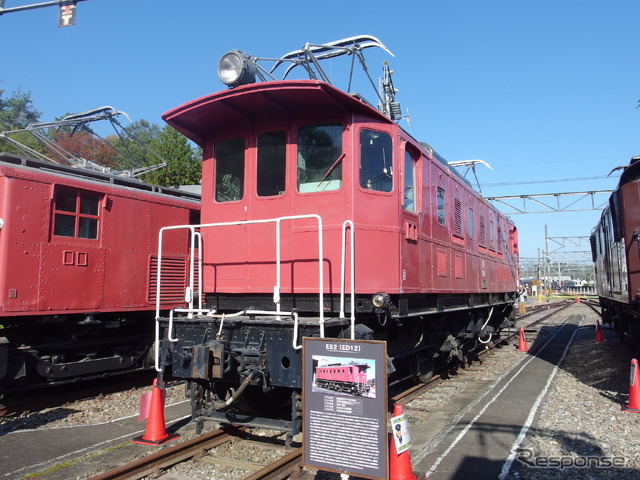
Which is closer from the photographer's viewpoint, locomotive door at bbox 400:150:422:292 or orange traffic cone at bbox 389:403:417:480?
orange traffic cone at bbox 389:403:417:480

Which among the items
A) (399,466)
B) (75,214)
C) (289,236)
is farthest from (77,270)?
(399,466)

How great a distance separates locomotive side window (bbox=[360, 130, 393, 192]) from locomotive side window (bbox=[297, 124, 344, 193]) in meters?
0.28

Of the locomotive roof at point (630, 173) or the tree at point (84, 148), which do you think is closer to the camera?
the locomotive roof at point (630, 173)

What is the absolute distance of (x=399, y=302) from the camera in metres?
5.64

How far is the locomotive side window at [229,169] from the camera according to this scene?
620 centimetres

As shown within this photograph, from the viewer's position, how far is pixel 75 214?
26.0ft

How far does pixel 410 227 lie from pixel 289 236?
5.00 feet

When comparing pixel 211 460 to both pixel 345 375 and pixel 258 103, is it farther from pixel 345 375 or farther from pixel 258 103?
pixel 258 103

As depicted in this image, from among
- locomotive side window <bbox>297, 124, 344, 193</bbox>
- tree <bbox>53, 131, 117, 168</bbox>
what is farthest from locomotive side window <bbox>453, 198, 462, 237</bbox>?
tree <bbox>53, 131, 117, 168</bbox>

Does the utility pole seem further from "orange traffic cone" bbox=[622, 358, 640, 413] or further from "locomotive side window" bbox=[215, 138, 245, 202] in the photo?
"orange traffic cone" bbox=[622, 358, 640, 413]

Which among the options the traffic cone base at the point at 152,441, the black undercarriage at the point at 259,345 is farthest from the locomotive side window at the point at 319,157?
the traffic cone base at the point at 152,441

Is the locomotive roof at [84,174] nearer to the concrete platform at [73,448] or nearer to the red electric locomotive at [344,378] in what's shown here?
the concrete platform at [73,448]

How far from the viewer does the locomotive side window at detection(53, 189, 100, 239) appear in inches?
303

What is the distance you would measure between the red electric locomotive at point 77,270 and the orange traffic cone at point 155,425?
2.72m
